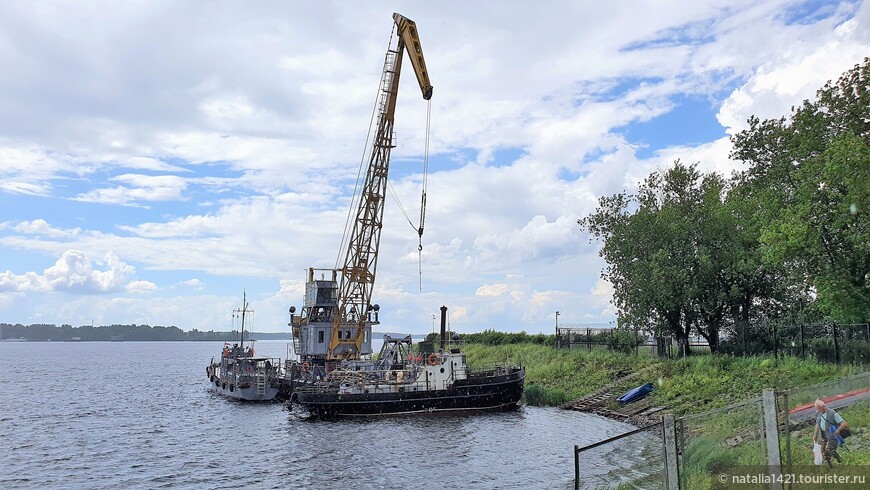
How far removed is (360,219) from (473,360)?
2373 centimetres

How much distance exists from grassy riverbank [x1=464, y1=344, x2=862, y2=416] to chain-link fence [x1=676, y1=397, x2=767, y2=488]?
46.6 ft

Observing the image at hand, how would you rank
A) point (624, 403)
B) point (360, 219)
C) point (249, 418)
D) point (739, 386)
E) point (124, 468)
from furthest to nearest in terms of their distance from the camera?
point (360, 219)
point (249, 418)
point (624, 403)
point (739, 386)
point (124, 468)

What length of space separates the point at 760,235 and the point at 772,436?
3101cm

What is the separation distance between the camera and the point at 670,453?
41.1ft

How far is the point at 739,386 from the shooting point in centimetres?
3619

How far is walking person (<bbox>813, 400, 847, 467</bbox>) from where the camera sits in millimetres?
11852

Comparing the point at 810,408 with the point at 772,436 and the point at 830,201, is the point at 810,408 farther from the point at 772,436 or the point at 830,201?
the point at 830,201

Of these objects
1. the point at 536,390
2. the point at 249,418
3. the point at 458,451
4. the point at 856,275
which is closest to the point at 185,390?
the point at 249,418

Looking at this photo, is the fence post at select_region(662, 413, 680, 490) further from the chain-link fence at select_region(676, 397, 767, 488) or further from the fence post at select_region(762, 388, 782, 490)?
the fence post at select_region(762, 388, 782, 490)

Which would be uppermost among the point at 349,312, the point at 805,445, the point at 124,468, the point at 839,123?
the point at 839,123

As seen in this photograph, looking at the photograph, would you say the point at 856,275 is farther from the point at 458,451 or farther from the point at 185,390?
the point at 185,390

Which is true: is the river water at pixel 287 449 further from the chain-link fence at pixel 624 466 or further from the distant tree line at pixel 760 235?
the distant tree line at pixel 760 235

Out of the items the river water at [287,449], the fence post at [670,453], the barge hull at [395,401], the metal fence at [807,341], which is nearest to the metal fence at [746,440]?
the fence post at [670,453]

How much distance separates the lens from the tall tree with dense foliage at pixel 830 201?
3011 cm
